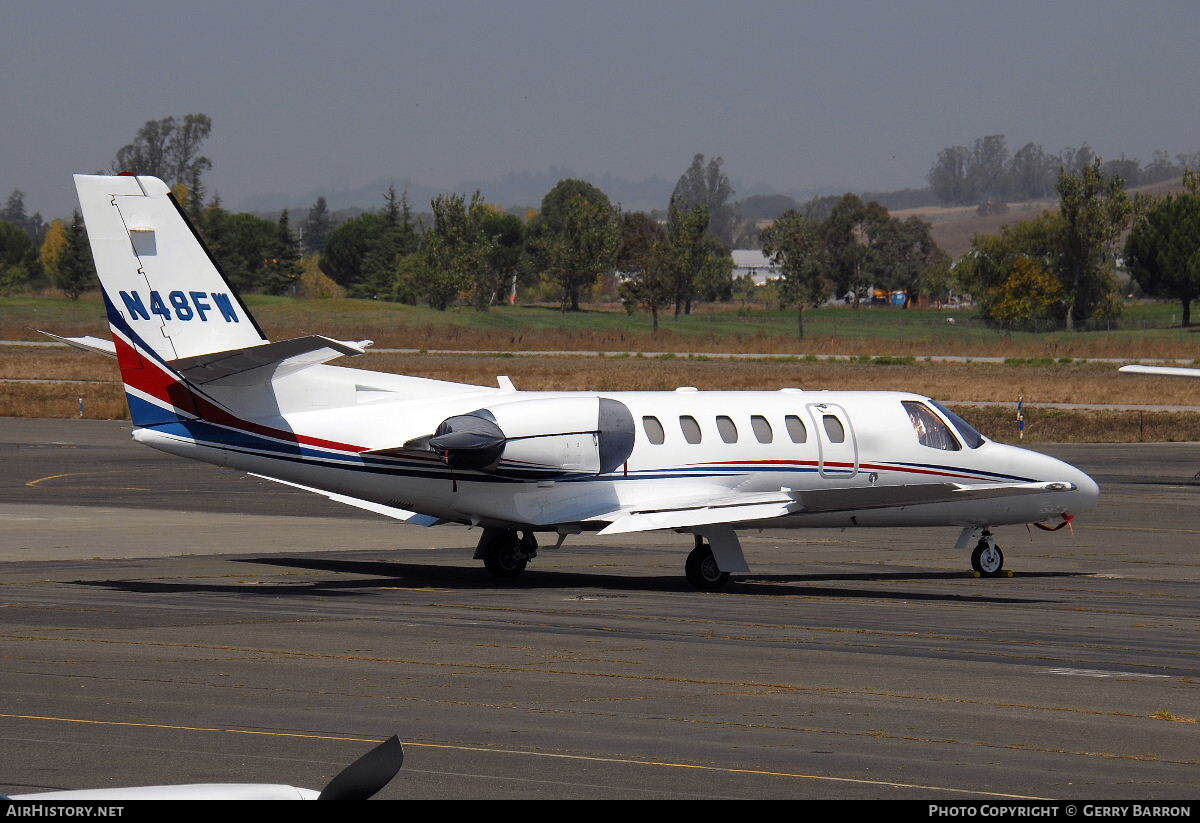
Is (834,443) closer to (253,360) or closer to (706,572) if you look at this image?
(706,572)

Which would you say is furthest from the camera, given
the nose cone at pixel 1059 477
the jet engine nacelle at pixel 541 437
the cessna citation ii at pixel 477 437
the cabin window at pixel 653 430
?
the nose cone at pixel 1059 477

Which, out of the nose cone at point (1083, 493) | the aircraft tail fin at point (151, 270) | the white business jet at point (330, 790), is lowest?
the nose cone at point (1083, 493)

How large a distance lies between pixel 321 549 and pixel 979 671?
15867mm

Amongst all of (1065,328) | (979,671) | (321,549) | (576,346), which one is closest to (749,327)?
(1065,328)

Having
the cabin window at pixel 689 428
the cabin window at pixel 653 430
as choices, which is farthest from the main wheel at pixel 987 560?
the cabin window at pixel 653 430

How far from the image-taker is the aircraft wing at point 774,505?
2300 centimetres

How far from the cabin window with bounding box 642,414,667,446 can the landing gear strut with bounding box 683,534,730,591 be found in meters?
1.60

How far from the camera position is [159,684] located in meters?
14.9

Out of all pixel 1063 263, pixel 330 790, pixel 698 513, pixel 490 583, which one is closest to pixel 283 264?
pixel 1063 263

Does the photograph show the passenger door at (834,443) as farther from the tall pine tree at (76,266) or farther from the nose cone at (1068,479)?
the tall pine tree at (76,266)

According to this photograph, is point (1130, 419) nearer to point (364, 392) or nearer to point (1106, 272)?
point (364, 392)

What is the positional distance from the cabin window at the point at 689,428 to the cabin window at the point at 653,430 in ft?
→ 1.13

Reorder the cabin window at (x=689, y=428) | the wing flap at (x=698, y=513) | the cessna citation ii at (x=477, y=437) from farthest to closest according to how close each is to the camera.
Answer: the cabin window at (x=689, y=428)
the wing flap at (x=698, y=513)
the cessna citation ii at (x=477, y=437)

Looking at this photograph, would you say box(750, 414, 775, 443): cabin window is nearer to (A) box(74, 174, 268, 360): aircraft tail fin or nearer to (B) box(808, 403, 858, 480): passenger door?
(B) box(808, 403, 858, 480): passenger door
